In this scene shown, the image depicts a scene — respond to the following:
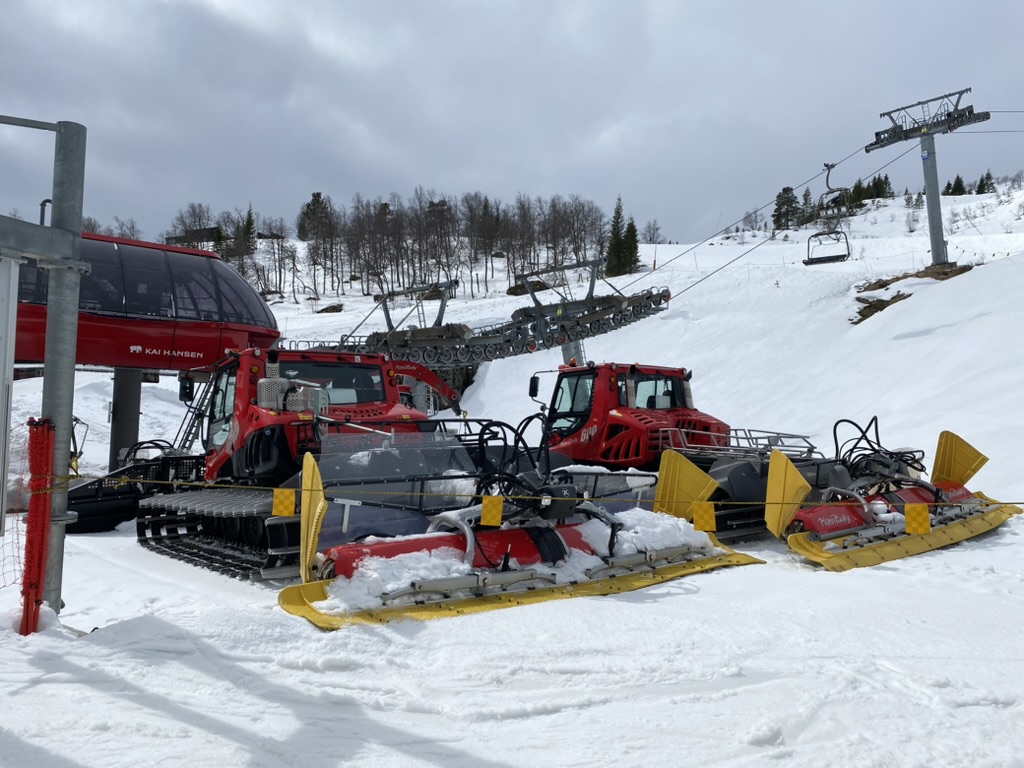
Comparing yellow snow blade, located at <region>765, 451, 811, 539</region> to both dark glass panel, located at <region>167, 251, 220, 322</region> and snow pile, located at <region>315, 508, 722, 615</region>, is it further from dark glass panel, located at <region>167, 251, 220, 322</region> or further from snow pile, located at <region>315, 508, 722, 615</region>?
dark glass panel, located at <region>167, 251, 220, 322</region>

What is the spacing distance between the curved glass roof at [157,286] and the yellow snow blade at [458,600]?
9433 millimetres

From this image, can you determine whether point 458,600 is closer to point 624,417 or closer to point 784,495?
point 784,495

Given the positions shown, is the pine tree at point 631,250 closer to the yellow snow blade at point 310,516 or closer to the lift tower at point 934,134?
the lift tower at point 934,134

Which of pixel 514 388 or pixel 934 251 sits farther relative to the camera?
pixel 514 388

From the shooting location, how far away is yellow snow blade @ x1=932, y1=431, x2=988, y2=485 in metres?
8.95

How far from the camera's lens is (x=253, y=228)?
255ft

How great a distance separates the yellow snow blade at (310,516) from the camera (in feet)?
16.0

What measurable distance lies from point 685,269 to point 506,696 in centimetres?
4225

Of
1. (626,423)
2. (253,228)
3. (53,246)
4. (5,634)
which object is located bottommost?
(5,634)

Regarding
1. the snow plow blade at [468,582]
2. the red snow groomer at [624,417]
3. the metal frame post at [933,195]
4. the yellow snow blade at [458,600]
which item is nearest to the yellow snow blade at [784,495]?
the snow plow blade at [468,582]

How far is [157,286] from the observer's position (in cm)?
1266

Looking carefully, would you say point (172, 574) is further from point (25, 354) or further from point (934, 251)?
point (934, 251)

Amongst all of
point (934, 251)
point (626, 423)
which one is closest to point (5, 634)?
point (626, 423)

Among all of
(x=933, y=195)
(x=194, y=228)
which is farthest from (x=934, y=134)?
(x=194, y=228)
